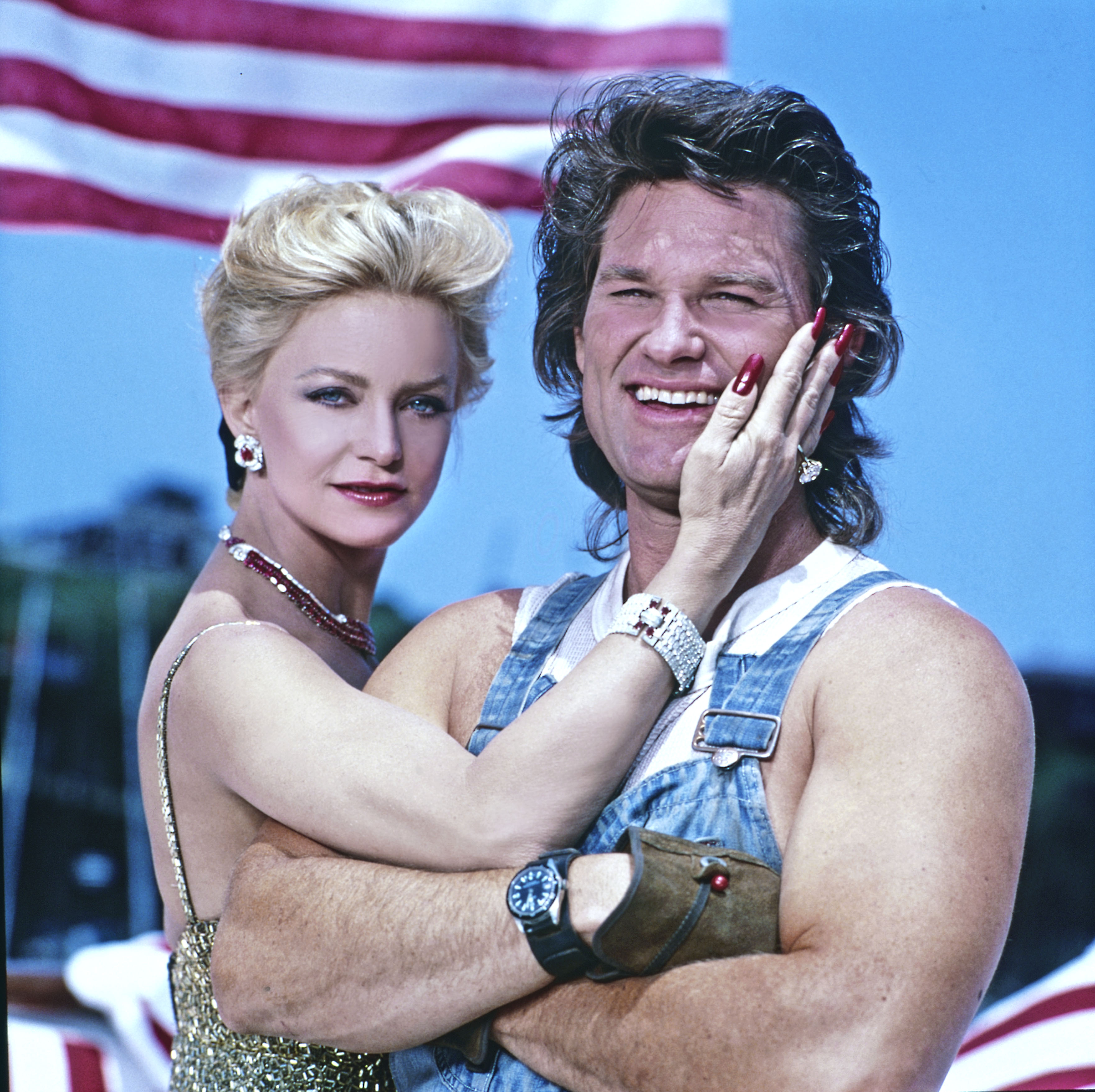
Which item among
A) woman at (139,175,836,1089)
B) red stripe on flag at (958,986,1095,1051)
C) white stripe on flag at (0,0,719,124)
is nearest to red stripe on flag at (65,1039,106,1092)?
woman at (139,175,836,1089)

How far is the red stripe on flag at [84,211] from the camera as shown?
5438 mm

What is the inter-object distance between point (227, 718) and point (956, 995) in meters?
1.38

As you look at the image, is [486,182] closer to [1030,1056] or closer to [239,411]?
[239,411]

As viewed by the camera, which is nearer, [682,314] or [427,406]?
[682,314]

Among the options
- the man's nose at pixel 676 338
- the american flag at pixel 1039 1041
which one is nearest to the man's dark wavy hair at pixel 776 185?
the man's nose at pixel 676 338

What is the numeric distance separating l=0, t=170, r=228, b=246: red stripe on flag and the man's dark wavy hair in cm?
332

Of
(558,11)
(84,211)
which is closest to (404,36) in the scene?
(558,11)

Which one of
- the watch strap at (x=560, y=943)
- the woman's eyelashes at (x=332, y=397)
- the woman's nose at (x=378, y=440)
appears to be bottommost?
the watch strap at (x=560, y=943)

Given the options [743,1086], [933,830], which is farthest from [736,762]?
[743,1086]

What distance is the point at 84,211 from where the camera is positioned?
5.56 metres

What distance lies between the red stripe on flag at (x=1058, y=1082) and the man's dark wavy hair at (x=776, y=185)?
2.14 metres

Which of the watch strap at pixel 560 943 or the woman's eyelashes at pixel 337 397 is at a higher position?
the woman's eyelashes at pixel 337 397

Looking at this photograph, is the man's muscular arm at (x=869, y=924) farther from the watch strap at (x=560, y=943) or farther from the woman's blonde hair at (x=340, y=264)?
the woman's blonde hair at (x=340, y=264)

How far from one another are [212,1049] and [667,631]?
4.46 ft
